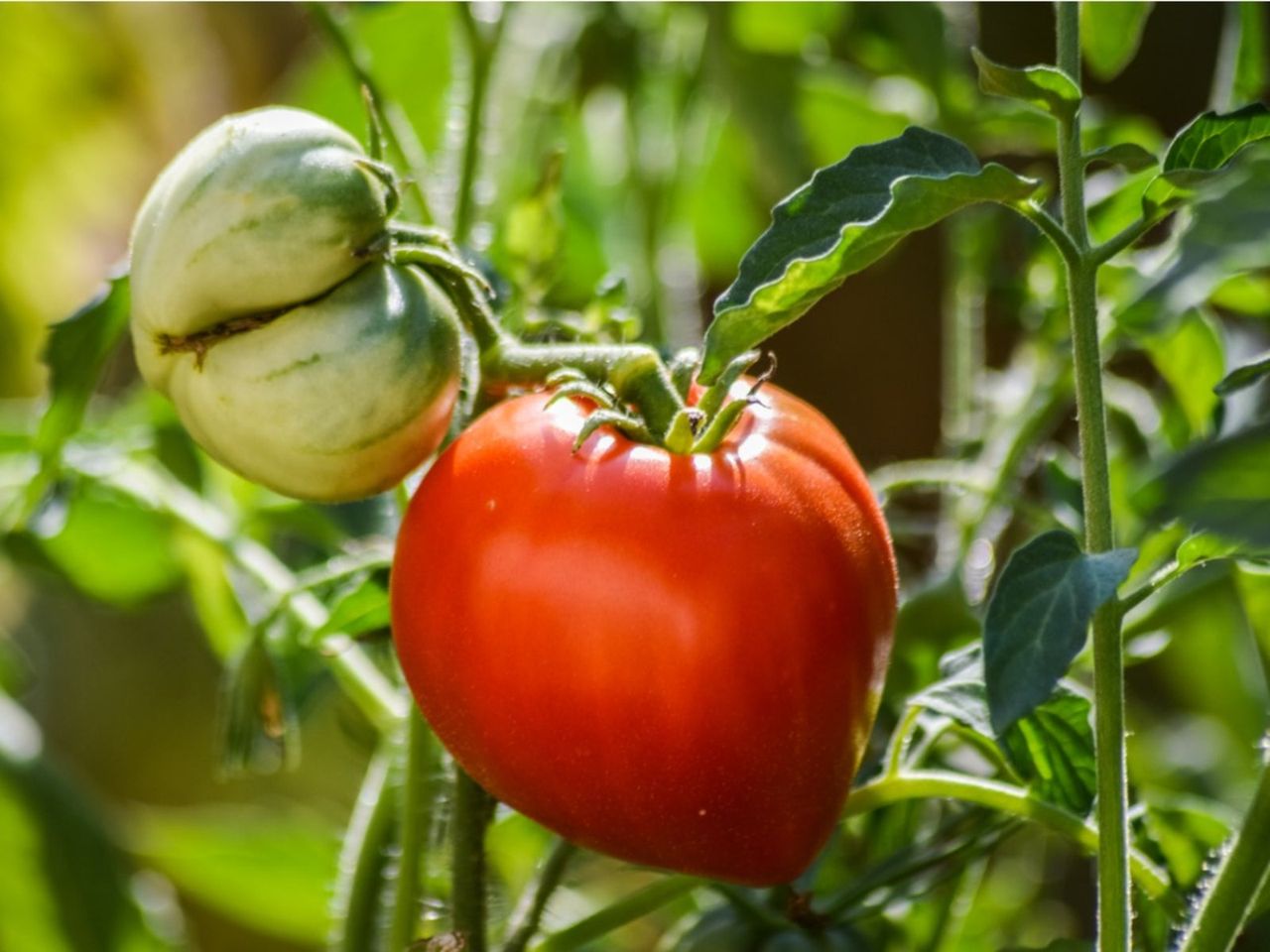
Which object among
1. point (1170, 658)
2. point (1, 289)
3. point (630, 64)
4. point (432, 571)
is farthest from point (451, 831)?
point (1, 289)

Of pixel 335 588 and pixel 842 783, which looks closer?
pixel 842 783

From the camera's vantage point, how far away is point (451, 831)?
1.39 ft

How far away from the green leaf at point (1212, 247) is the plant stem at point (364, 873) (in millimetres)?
282

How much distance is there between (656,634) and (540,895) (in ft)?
0.48

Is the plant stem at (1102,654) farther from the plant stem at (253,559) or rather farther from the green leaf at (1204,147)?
the plant stem at (253,559)

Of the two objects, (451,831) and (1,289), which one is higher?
(451,831)

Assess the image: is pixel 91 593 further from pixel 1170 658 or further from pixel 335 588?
pixel 1170 658

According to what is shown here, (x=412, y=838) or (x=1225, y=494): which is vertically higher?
(x=1225, y=494)

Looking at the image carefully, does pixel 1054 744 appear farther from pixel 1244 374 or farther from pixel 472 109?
pixel 472 109

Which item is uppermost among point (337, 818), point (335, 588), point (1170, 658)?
point (335, 588)

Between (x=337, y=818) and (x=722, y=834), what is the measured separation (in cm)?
105

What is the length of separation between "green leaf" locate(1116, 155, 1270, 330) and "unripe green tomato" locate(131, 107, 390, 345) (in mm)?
193

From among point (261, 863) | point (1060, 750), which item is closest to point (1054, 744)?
point (1060, 750)

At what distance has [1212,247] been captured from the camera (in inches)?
14.2
